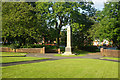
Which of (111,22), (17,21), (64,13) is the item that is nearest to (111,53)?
(111,22)

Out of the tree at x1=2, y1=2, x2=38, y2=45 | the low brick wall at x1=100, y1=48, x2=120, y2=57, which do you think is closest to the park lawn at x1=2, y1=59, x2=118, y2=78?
the low brick wall at x1=100, y1=48, x2=120, y2=57

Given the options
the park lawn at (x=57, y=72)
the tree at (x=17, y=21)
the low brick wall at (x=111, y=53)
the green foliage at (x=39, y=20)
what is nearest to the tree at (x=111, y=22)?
the low brick wall at (x=111, y=53)

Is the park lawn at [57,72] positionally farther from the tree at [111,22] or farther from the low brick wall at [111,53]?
the tree at [111,22]

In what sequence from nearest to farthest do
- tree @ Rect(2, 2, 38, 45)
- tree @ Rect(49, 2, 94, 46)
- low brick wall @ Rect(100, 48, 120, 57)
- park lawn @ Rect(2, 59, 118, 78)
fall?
park lawn @ Rect(2, 59, 118, 78)
low brick wall @ Rect(100, 48, 120, 57)
tree @ Rect(2, 2, 38, 45)
tree @ Rect(49, 2, 94, 46)

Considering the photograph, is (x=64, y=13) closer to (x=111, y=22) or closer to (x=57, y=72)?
(x=111, y=22)

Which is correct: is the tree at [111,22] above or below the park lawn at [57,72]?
above

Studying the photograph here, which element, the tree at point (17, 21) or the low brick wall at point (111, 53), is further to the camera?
the tree at point (17, 21)

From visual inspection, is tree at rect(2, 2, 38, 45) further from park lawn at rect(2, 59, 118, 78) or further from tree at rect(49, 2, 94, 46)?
park lawn at rect(2, 59, 118, 78)

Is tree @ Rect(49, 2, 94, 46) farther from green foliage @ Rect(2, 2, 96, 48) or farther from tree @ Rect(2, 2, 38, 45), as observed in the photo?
tree @ Rect(2, 2, 38, 45)

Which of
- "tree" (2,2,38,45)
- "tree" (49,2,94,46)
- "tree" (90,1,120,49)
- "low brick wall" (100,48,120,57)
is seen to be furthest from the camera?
"tree" (49,2,94,46)

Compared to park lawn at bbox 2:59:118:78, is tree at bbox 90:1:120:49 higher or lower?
higher

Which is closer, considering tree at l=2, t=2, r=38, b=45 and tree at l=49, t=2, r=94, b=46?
tree at l=2, t=2, r=38, b=45

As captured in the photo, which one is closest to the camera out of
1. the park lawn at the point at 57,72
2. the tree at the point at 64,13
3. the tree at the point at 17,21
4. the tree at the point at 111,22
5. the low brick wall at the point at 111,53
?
the park lawn at the point at 57,72

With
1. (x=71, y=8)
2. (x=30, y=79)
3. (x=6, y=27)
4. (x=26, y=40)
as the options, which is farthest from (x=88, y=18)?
(x=30, y=79)
